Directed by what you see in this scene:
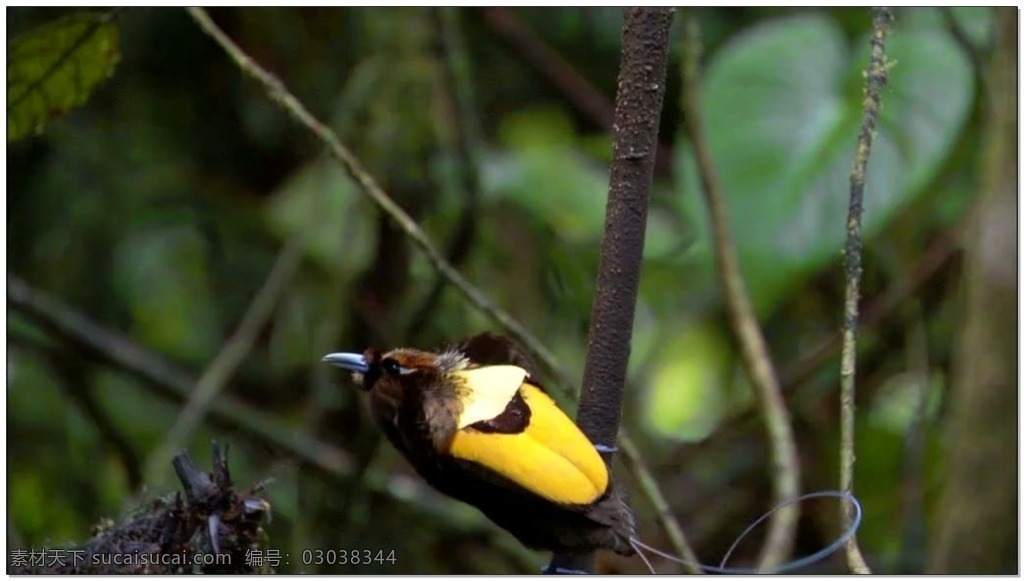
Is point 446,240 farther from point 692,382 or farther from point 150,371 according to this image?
point 692,382

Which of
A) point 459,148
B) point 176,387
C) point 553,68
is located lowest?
point 176,387

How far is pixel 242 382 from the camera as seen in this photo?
170 centimetres

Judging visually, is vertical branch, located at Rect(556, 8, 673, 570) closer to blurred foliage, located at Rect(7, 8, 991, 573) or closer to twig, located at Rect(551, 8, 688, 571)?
twig, located at Rect(551, 8, 688, 571)

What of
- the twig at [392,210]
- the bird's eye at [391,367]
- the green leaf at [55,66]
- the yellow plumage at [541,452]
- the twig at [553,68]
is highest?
the twig at [553,68]

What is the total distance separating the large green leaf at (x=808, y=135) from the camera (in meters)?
1.31

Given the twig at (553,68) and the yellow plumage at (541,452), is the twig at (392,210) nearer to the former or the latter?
the yellow plumage at (541,452)

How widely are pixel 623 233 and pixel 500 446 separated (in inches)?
5.0

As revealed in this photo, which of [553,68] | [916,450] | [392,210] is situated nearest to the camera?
[392,210]

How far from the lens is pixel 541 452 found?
0.61m

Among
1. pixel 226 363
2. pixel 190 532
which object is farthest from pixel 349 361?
pixel 226 363

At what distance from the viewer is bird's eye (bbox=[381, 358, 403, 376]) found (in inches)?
25.4

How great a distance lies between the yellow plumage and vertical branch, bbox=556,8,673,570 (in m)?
0.01

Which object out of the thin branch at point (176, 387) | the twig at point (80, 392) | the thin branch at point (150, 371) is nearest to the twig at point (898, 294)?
the thin branch at point (176, 387)

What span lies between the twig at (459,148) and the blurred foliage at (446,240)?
1 centimetres
